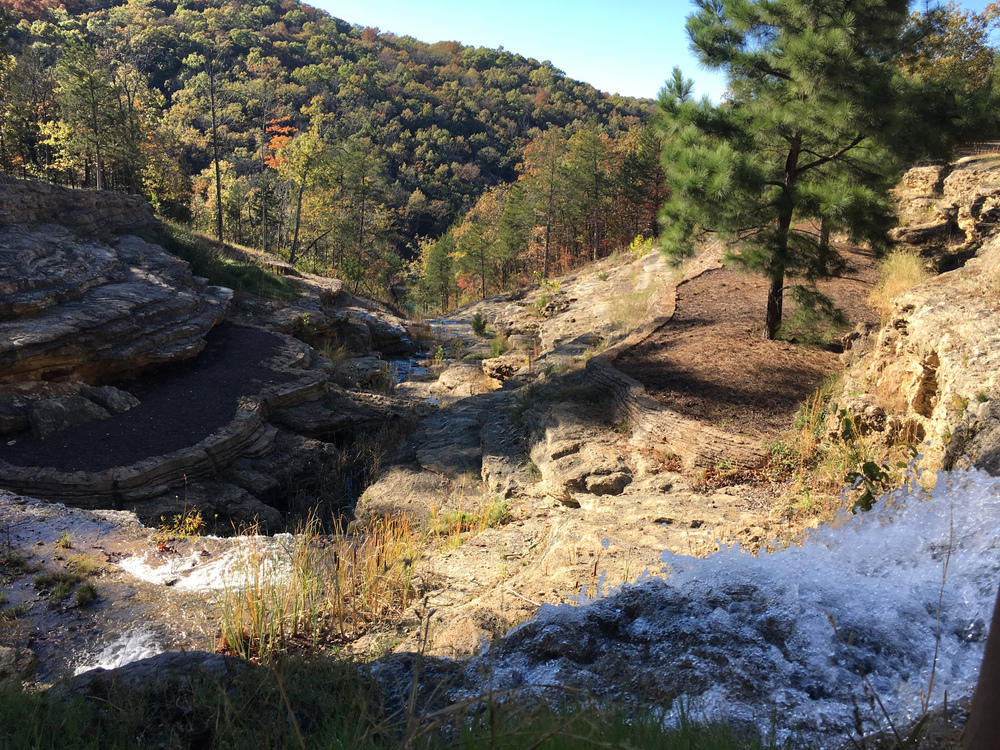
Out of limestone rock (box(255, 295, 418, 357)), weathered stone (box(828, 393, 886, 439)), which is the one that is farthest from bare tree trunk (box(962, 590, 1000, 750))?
limestone rock (box(255, 295, 418, 357))

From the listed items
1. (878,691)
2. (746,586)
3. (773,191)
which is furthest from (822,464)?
(773,191)

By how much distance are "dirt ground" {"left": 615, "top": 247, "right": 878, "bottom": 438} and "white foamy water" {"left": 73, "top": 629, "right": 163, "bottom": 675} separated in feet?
15.9

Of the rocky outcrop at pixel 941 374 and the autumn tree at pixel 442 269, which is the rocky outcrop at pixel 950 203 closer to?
the rocky outcrop at pixel 941 374

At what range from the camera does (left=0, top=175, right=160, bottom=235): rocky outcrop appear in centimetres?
1058

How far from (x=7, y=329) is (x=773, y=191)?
980cm

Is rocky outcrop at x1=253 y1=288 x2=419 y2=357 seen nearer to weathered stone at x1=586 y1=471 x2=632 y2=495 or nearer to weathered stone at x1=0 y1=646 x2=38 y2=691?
weathered stone at x1=586 y1=471 x2=632 y2=495

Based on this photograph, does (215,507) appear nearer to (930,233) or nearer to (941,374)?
(941,374)

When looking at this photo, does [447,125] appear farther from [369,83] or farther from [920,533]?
[920,533]

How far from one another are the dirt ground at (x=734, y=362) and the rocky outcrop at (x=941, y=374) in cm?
73

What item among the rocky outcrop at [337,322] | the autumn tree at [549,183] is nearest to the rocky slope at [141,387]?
the rocky outcrop at [337,322]

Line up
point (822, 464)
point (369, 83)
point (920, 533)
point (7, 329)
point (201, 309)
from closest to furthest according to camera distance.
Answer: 1. point (920, 533)
2. point (822, 464)
3. point (7, 329)
4. point (201, 309)
5. point (369, 83)

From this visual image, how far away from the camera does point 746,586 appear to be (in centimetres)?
312

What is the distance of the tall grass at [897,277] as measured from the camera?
7070 millimetres

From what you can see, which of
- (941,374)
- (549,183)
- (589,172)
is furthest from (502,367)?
(589,172)
